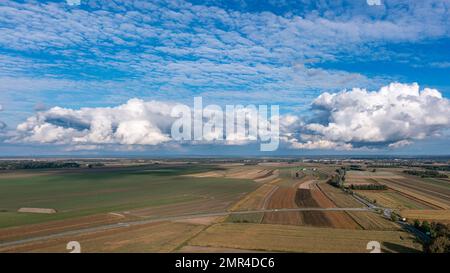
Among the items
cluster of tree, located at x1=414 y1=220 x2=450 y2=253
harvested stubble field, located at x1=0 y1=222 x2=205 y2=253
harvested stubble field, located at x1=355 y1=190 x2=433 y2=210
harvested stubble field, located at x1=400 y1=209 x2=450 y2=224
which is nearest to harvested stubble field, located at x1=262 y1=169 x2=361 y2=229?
cluster of tree, located at x1=414 y1=220 x2=450 y2=253

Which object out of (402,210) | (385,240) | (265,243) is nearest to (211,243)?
(265,243)

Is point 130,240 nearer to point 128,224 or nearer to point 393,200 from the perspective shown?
point 128,224

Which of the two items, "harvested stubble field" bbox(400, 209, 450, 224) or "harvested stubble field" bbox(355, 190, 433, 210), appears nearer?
"harvested stubble field" bbox(400, 209, 450, 224)

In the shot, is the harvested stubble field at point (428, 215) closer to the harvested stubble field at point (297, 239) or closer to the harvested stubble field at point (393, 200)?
the harvested stubble field at point (393, 200)

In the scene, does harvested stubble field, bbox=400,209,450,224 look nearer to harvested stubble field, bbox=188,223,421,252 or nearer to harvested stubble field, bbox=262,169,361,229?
harvested stubble field, bbox=262,169,361,229

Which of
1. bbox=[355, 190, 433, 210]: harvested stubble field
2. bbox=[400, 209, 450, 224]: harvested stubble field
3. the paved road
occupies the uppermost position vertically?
the paved road
